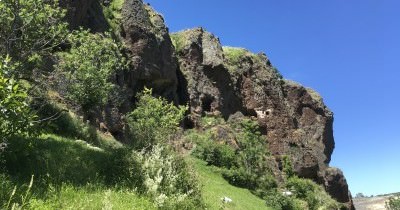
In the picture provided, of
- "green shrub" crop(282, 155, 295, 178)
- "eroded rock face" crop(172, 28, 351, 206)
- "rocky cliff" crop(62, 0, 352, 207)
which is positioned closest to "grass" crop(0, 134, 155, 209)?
"rocky cliff" crop(62, 0, 352, 207)

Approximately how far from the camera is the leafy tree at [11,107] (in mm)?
10484

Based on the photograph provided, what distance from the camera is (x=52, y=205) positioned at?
39.7 ft

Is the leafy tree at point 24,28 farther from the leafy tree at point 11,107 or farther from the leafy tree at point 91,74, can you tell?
the leafy tree at point 91,74

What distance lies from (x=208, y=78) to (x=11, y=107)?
5946cm

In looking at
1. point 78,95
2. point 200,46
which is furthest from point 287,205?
point 200,46

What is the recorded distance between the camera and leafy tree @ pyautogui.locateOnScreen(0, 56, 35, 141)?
10.5 m

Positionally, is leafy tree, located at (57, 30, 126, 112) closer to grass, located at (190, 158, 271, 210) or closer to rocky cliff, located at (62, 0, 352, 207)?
grass, located at (190, 158, 271, 210)

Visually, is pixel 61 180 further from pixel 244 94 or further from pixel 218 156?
pixel 244 94

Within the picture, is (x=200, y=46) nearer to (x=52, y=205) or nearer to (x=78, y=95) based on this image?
(x=78, y=95)

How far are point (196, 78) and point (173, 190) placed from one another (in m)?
51.6

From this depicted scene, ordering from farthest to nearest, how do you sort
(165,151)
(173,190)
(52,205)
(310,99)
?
1. (310,99)
2. (165,151)
3. (173,190)
4. (52,205)

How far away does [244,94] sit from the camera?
75.6 meters

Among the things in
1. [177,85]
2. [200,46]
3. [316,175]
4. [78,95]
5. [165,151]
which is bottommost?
[165,151]

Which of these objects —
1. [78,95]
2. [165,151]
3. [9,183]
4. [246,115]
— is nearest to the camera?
[9,183]
